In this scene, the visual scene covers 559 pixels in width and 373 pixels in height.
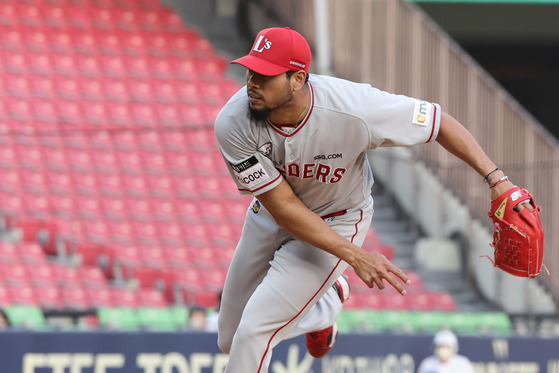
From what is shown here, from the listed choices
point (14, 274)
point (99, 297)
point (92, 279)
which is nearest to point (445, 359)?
point (99, 297)

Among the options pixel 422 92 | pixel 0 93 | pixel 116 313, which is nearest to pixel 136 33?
pixel 0 93

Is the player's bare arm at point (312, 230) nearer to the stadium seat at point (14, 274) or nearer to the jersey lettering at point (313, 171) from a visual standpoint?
the jersey lettering at point (313, 171)

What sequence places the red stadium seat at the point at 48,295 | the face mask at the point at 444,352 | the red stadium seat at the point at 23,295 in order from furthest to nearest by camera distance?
the red stadium seat at the point at 48,295
the red stadium seat at the point at 23,295
the face mask at the point at 444,352

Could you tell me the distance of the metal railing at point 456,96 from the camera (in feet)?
40.0

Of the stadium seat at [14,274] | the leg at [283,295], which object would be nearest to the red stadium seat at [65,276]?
the stadium seat at [14,274]

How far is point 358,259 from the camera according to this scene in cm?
432

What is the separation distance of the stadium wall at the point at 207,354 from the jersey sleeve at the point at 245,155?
2.97 meters

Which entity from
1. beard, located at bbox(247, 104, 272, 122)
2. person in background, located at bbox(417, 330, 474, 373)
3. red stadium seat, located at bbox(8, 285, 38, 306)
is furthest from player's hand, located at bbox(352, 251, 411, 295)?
red stadium seat, located at bbox(8, 285, 38, 306)

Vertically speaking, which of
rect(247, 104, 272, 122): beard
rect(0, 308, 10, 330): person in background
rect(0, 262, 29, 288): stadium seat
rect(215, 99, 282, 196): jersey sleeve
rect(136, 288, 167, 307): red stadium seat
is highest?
rect(247, 104, 272, 122): beard

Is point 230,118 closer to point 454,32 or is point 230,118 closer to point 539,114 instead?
point 454,32

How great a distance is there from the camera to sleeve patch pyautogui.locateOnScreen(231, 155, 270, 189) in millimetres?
4379

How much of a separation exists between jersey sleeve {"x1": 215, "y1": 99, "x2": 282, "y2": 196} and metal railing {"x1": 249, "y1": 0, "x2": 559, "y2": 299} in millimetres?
8178

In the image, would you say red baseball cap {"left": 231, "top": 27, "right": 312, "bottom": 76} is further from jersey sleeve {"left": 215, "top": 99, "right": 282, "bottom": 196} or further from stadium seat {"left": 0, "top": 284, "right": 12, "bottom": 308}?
stadium seat {"left": 0, "top": 284, "right": 12, "bottom": 308}

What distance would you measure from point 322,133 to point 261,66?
0.48 metres
